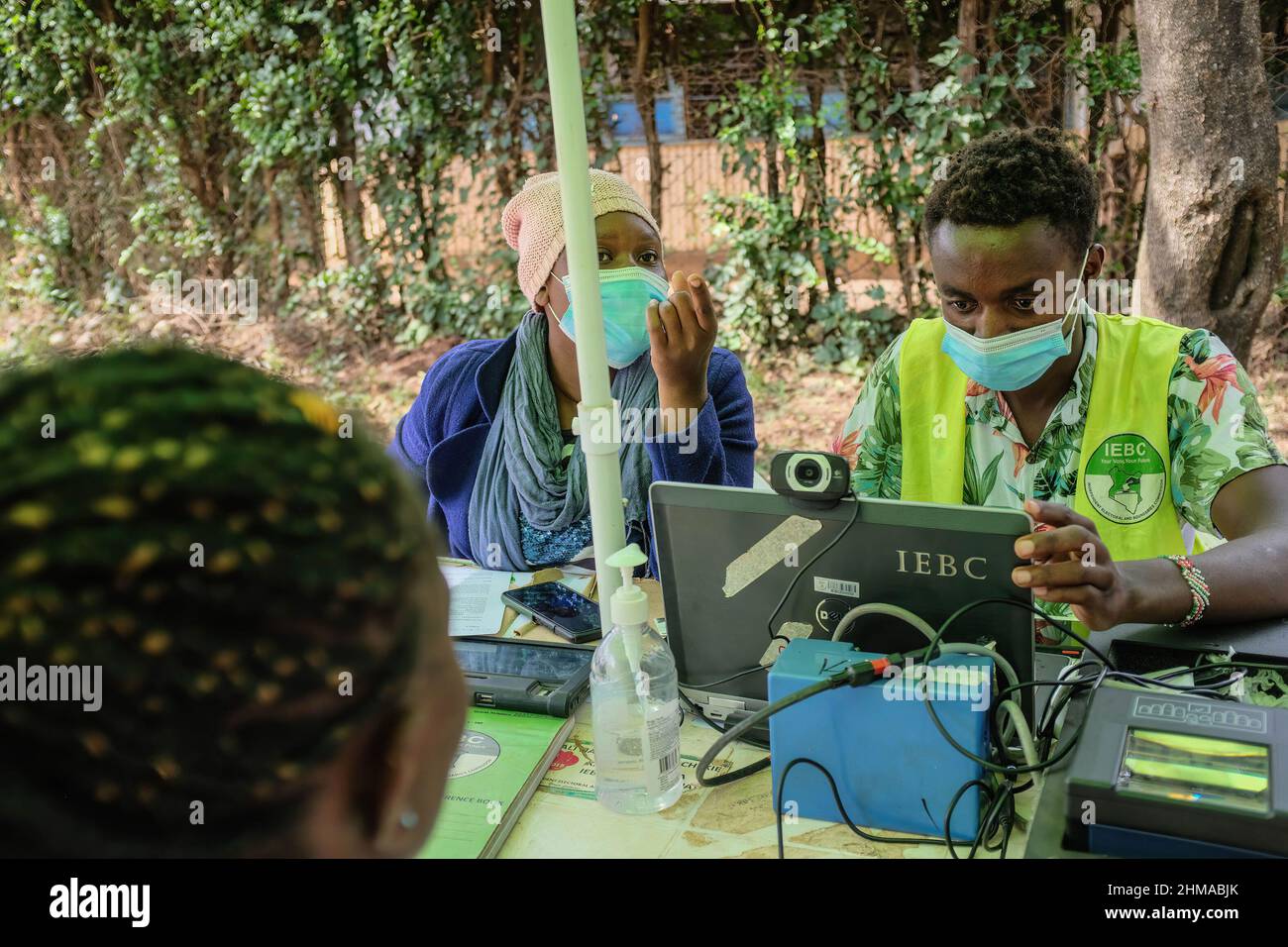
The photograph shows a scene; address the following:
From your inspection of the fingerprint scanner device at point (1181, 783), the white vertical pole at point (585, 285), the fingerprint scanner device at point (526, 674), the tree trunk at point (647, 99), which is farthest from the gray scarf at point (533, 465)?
the tree trunk at point (647, 99)

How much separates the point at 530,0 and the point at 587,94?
0.56 metres

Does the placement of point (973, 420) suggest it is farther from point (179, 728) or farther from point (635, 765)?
point (179, 728)

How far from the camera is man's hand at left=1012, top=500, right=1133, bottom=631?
4.30ft

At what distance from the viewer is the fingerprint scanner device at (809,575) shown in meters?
1.32

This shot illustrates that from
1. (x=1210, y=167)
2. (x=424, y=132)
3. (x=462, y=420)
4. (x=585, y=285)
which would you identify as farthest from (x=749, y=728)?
(x=424, y=132)

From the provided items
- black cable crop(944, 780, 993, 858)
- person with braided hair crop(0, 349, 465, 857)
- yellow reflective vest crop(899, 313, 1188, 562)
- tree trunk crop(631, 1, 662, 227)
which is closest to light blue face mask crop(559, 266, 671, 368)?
yellow reflective vest crop(899, 313, 1188, 562)

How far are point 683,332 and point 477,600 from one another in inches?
24.9

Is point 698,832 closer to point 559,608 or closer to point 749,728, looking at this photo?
point 749,728

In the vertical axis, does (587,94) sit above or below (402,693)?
above

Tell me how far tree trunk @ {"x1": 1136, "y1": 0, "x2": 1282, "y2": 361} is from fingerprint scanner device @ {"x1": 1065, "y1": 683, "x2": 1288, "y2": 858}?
2473 millimetres

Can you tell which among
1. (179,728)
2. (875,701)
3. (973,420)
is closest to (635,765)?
(875,701)

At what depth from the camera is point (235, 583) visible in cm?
55

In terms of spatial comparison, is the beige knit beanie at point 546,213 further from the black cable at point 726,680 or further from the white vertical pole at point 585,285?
the black cable at point 726,680

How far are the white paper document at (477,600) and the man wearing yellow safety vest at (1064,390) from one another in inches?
35.2
